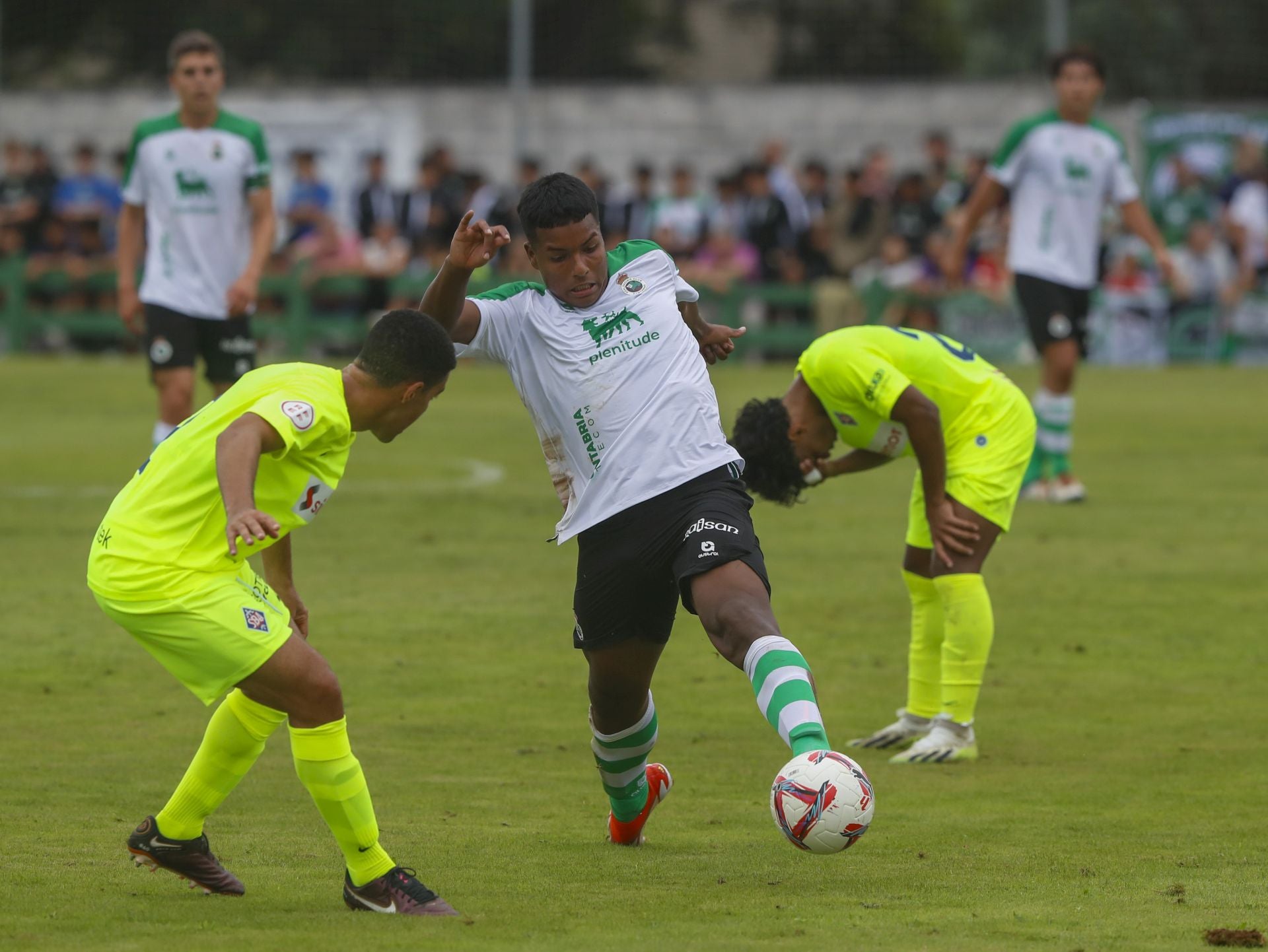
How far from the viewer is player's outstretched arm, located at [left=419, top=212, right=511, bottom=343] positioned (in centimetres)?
594

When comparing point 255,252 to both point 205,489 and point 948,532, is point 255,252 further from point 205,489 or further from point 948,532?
point 205,489

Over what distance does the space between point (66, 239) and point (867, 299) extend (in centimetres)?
1060

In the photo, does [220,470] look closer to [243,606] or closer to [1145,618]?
[243,606]

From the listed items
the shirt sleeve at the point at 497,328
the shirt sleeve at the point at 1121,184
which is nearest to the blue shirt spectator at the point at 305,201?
the shirt sleeve at the point at 1121,184

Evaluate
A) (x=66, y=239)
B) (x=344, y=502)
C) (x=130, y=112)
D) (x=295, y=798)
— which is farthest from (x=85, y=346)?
(x=295, y=798)

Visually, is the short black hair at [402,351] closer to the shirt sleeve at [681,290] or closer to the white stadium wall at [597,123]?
the shirt sleeve at [681,290]

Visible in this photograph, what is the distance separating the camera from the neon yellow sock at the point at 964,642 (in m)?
7.51

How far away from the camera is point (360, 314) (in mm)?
25500

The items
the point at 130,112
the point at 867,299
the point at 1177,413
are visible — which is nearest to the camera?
the point at 1177,413

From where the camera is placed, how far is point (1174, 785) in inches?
272

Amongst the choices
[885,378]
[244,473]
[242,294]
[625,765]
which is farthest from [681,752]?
[242,294]

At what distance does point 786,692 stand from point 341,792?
1.20m

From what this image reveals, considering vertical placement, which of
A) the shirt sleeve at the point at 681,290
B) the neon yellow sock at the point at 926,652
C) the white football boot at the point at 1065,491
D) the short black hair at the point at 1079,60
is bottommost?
the white football boot at the point at 1065,491

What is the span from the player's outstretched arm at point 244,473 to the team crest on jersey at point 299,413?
59 millimetres
